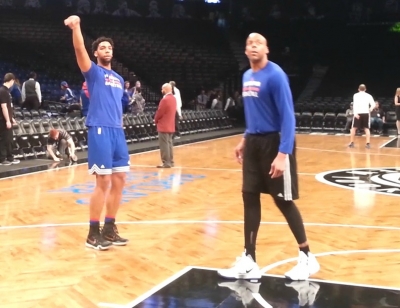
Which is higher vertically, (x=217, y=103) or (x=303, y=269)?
(x=217, y=103)

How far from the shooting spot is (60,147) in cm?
1109

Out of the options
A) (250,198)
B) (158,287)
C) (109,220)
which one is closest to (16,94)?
(109,220)

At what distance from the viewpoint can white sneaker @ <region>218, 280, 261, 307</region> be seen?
12.2 feet

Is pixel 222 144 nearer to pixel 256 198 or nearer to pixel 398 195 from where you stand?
pixel 398 195

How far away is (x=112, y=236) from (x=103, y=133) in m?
0.89

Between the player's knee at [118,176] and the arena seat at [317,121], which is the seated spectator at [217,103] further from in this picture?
the player's knee at [118,176]

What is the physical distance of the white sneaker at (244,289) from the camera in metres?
3.71

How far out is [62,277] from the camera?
4168 mm

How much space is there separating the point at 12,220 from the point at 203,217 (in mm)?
1910

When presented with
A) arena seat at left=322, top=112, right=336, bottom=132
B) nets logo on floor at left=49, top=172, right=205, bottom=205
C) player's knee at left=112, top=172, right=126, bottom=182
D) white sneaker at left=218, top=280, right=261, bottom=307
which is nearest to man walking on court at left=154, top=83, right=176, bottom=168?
nets logo on floor at left=49, top=172, right=205, bottom=205

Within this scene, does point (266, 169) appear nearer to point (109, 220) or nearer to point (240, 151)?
point (240, 151)

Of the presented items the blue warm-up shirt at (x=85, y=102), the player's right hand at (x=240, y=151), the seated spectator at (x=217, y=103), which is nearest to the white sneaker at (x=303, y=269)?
the player's right hand at (x=240, y=151)

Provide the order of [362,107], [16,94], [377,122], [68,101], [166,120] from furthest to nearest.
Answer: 1. [377,122]
2. [68,101]
3. [16,94]
4. [362,107]
5. [166,120]

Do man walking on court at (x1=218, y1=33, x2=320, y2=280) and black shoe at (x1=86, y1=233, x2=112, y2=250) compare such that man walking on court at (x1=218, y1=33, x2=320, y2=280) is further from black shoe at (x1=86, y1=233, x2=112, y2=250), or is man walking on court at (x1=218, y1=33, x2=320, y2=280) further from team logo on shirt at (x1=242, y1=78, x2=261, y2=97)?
black shoe at (x1=86, y1=233, x2=112, y2=250)
